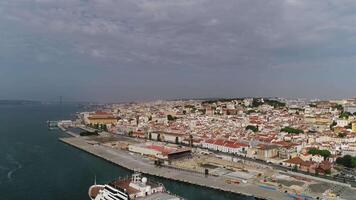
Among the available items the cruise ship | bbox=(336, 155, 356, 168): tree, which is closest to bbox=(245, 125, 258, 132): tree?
bbox=(336, 155, 356, 168): tree

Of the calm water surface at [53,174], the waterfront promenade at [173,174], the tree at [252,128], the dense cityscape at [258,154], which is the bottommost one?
the calm water surface at [53,174]

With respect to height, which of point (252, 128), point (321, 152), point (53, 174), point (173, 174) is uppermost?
point (252, 128)

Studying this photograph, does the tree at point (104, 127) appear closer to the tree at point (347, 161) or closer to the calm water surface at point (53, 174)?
the calm water surface at point (53, 174)

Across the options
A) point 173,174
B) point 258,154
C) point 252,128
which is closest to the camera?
point 173,174

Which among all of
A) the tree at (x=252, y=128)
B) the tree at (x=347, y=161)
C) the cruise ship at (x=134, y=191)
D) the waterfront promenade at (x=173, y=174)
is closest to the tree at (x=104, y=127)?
the waterfront promenade at (x=173, y=174)

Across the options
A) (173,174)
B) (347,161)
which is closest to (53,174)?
(173,174)

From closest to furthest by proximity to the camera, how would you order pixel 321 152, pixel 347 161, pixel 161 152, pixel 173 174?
1. pixel 173 174
2. pixel 347 161
3. pixel 321 152
4. pixel 161 152

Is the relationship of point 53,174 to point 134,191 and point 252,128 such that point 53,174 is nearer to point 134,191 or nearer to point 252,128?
point 134,191

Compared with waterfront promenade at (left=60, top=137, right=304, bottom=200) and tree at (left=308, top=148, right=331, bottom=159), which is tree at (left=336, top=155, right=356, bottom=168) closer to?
tree at (left=308, top=148, right=331, bottom=159)

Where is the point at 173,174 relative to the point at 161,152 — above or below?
below

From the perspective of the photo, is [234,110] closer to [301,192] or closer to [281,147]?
[281,147]
